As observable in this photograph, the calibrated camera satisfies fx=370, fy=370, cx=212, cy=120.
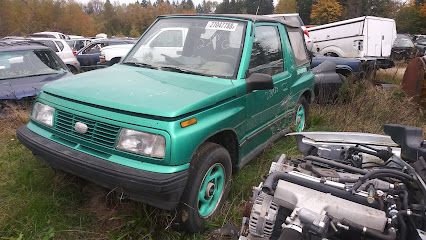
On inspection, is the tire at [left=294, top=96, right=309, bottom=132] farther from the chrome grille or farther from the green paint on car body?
the chrome grille

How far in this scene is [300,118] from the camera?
18.9 ft

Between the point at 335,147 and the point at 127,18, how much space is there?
73.2m

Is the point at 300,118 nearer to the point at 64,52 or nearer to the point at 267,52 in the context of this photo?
the point at 267,52

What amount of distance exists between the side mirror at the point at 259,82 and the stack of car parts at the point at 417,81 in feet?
16.0

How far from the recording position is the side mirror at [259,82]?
3.58 metres

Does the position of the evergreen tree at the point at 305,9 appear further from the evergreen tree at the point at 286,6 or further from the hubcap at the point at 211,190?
the hubcap at the point at 211,190

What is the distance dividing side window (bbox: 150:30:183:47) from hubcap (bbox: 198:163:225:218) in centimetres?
154

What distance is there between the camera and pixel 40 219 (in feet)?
10.7

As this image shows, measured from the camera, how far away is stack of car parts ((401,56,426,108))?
23.3ft

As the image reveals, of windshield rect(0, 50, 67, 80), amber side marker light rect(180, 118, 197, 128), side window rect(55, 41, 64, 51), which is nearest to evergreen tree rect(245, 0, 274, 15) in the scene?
side window rect(55, 41, 64, 51)

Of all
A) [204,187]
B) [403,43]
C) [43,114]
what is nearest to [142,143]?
[204,187]

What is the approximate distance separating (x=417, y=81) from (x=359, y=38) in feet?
24.0

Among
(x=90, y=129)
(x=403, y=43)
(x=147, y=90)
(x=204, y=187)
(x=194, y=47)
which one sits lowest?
(x=403, y=43)

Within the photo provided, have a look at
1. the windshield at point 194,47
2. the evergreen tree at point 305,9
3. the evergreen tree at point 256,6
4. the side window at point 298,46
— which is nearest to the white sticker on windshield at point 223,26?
the windshield at point 194,47
